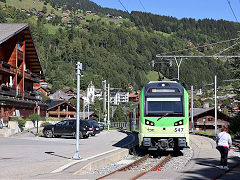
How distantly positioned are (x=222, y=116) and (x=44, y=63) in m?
107

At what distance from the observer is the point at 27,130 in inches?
1468

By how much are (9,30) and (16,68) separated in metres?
4.69

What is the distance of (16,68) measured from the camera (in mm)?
44688

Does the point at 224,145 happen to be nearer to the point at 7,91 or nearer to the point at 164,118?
the point at 164,118

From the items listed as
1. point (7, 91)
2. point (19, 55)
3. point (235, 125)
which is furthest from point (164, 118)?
point (19, 55)

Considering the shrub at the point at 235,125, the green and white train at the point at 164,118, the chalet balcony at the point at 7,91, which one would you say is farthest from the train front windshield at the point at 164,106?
the shrub at the point at 235,125

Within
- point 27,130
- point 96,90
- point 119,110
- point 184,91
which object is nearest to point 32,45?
point 27,130

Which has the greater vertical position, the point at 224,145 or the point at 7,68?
the point at 7,68

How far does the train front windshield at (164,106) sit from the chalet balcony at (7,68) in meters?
25.8

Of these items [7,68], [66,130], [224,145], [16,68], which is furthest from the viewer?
[16,68]

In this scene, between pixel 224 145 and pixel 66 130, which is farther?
pixel 66 130

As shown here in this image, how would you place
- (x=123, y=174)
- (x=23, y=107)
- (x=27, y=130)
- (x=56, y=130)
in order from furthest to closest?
(x=23, y=107) < (x=27, y=130) < (x=56, y=130) < (x=123, y=174)

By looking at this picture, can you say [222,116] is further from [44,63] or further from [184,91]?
[44,63]

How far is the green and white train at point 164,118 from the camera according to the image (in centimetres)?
1723
